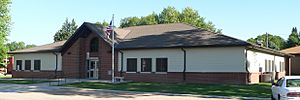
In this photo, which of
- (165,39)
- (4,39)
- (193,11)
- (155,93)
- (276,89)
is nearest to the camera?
(276,89)

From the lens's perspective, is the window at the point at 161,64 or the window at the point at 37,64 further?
the window at the point at 37,64

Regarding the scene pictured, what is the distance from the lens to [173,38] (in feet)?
110

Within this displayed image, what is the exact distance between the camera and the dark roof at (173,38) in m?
30.0

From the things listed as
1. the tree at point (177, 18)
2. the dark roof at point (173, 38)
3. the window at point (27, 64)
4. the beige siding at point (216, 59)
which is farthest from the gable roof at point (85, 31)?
the tree at point (177, 18)

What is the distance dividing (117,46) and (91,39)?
3.63m

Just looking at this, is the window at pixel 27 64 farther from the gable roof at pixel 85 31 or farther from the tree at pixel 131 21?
the tree at pixel 131 21

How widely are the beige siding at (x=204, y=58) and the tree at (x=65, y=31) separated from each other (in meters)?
53.6

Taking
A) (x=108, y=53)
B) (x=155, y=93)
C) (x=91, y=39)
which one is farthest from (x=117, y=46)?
(x=155, y=93)

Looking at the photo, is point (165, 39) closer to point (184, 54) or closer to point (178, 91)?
point (184, 54)

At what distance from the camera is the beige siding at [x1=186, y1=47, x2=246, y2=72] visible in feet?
94.8

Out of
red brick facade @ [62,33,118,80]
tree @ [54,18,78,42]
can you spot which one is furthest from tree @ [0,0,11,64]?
tree @ [54,18,78,42]

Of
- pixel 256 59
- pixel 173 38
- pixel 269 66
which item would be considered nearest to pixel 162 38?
pixel 173 38

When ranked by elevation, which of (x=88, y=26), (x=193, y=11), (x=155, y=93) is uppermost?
(x=193, y=11)

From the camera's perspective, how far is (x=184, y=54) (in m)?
31.3
